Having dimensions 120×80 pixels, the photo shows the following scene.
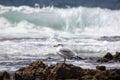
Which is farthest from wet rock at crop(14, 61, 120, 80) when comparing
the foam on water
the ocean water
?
the foam on water

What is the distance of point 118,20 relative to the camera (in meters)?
35.1

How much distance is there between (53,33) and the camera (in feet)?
97.6

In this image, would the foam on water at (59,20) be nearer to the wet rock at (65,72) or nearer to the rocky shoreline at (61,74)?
the rocky shoreline at (61,74)

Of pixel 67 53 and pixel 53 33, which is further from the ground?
pixel 67 53

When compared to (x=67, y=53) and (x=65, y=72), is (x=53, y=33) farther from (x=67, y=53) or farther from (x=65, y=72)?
(x=65, y=72)

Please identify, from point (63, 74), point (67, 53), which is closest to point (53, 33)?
point (67, 53)

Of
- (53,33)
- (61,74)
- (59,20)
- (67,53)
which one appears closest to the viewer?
(61,74)

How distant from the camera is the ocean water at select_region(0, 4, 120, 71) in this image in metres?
19.3

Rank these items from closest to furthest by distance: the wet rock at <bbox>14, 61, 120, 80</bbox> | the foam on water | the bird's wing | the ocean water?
the wet rock at <bbox>14, 61, 120, 80</bbox>
the bird's wing
the ocean water
the foam on water

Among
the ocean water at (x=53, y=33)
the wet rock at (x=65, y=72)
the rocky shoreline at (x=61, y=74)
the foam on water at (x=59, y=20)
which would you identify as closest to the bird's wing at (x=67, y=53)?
the rocky shoreline at (x=61, y=74)

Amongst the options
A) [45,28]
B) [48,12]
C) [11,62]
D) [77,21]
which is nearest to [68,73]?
[11,62]

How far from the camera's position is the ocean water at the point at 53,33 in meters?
19.3

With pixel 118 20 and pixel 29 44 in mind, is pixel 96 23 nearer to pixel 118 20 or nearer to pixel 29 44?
pixel 118 20

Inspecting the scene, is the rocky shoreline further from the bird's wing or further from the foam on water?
the foam on water
